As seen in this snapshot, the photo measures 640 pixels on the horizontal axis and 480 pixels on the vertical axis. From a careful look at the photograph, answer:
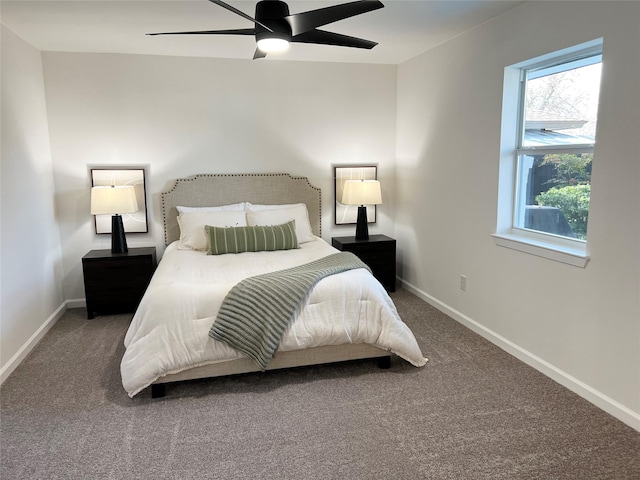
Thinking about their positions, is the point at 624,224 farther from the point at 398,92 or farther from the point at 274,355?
the point at 398,92

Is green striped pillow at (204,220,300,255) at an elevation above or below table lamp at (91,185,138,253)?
below

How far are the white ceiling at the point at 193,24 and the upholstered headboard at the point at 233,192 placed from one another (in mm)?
1213

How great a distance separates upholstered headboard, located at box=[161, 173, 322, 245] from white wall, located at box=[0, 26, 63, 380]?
1060mm

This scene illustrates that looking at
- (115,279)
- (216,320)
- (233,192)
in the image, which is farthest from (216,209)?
(216,320)

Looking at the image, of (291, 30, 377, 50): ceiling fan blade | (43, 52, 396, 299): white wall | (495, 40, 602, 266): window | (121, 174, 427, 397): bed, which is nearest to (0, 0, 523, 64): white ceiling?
(43, 52, 396, 299): white wall

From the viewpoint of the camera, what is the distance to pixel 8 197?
3.32 meters

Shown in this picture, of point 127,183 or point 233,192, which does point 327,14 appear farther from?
point 127,183

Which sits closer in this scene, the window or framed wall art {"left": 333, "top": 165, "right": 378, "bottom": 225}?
the window

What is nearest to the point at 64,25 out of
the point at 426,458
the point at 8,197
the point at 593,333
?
the point at 8,197

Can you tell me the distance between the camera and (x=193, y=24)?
11.1 ft

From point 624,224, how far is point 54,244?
4553mm

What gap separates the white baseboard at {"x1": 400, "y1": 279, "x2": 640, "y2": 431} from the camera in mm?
2467

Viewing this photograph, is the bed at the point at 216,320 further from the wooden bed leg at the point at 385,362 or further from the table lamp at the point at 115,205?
the table lamp at the point at 115,205

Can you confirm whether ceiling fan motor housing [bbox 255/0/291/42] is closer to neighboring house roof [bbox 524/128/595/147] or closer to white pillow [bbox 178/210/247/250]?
neighboring house roof [bbox 524/128/595/147]
